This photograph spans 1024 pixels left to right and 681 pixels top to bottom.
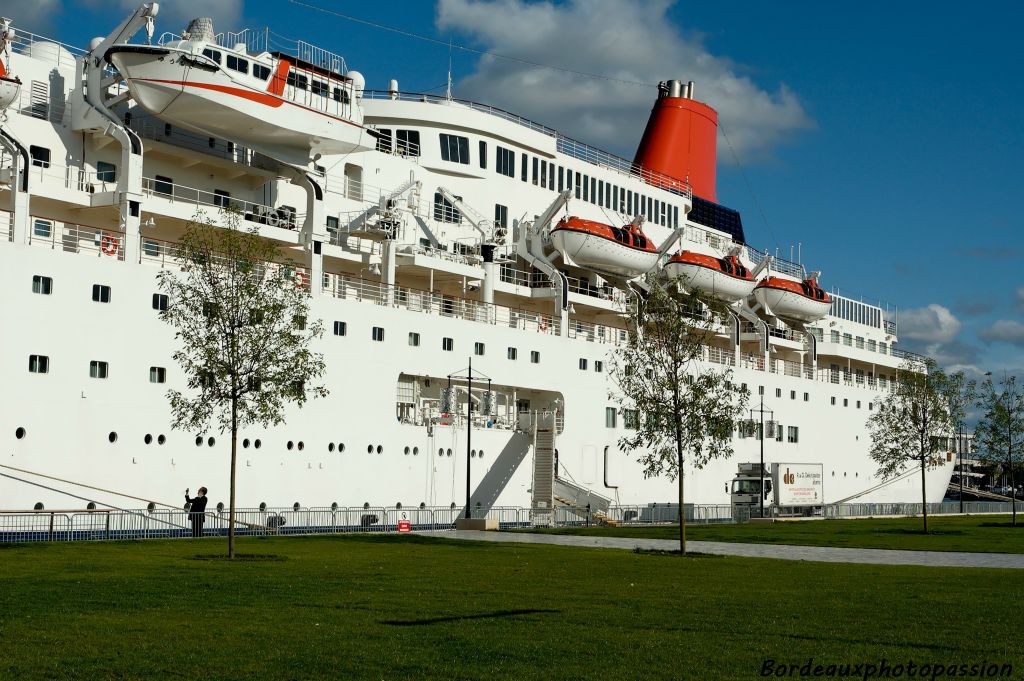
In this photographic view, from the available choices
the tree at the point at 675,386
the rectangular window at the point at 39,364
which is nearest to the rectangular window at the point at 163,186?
the rectangular window at the point at 39,364

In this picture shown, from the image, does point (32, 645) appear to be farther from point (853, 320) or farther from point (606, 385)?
point (853, 320)

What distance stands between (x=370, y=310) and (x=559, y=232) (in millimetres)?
11246

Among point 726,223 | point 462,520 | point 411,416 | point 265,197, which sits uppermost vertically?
point 726,223

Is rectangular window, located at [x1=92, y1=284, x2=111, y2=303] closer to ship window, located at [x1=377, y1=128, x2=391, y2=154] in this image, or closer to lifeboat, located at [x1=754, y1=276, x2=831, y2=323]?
ship window, located at [x1=377, y1=128, x2=391, y2=154]

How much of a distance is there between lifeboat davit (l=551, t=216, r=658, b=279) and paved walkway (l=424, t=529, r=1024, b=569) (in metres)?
14.4

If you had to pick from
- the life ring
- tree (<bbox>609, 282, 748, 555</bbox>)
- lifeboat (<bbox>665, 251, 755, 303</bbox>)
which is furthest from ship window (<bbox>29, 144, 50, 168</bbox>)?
lifeboat (<bbox>665, 251, 755, 303</bbox>)

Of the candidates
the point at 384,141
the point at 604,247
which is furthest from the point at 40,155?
the point at 604,247

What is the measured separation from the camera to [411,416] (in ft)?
121

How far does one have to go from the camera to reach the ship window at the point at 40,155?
29969mm

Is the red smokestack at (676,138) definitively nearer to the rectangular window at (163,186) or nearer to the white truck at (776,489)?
the white truck at (776,489)

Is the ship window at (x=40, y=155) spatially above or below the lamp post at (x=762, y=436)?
Result: above

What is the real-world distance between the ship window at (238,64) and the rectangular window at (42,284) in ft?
25.6

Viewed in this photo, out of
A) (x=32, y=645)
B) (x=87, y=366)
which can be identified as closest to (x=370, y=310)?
(x=87, y=366)

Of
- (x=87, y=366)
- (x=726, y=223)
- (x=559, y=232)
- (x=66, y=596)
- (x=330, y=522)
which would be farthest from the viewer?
(x=726, y=223)
